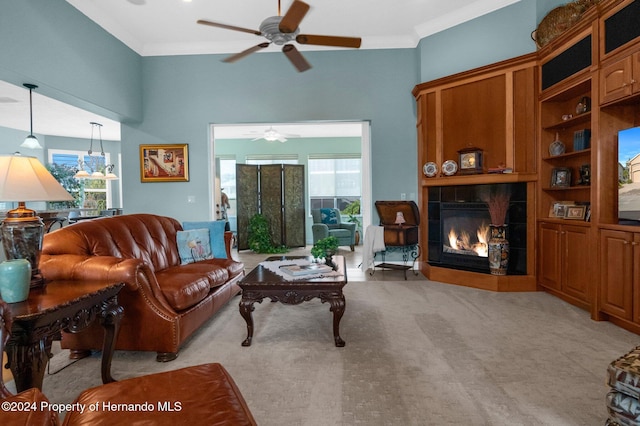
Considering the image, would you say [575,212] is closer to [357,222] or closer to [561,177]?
[561,177]

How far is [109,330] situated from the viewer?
213 centimetres

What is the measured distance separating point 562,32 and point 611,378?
12.6 ft

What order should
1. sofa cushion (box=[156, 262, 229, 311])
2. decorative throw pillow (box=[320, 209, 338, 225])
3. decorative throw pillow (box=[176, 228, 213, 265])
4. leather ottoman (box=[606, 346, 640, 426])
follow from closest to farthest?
1. leather ottoman (box=[606, 346, 640, 426])
2. sofa cushion (box=[156, 262, 229, 311])
3. decorative throw pillow (box=[176, 228, 213, 265])
4. decorative throw pillow (box=[320, 209, 338, 225])

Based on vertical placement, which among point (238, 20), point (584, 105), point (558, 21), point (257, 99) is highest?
point (238, 20)

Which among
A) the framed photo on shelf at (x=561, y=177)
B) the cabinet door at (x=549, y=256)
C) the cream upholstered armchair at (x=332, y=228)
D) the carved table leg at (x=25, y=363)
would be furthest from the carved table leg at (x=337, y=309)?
the cream upholstered armchair at (x=332, y=228)

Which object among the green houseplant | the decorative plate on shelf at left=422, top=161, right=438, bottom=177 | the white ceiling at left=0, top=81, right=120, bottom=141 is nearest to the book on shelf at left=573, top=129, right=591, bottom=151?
the decorative plate on shelf at left=422, top=161, right=438, bottom=177

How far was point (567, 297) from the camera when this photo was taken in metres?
3.63

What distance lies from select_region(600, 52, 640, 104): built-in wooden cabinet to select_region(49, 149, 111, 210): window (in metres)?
10.3

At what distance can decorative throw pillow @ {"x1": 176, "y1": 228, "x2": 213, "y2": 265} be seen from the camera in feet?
12.1

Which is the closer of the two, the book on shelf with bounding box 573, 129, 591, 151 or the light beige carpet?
the light beige carpet

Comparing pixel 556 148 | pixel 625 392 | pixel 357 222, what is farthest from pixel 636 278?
pixel 357 222

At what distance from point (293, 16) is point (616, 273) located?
341 cm

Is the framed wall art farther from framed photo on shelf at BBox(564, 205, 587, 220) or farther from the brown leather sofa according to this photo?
framed photo on shelf at BBox(564, 205, 587, 220)

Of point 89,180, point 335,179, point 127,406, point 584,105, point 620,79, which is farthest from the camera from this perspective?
point 89,180
